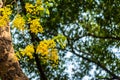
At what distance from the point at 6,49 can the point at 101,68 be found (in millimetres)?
10574

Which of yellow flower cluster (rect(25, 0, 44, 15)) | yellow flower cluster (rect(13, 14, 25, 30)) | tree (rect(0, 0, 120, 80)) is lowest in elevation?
yellow flower cluster (rect(13, 14, 25, 30))

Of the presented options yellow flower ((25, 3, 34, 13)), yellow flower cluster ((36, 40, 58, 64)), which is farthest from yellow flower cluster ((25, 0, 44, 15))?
yellow flower cluster ((36, 40, 58, 64))

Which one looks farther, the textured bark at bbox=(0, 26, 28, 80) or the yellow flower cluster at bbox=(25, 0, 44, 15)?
the textured bark at bbox=(0, 26, 28, 80)

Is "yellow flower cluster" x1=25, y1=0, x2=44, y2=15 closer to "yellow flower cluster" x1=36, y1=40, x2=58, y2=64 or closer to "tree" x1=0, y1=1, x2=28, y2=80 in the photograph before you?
"yellow flower cluster" x1=36, y1=40, x2=58, y2=64

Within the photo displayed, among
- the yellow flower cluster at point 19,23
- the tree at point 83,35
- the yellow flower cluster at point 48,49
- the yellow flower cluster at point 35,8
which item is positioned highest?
the tree at point 83,35

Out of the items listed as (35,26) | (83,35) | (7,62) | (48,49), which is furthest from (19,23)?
(83,35)

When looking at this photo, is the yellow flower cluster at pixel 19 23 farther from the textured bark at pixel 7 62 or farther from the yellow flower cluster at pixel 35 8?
the textured bark at pixel 7 62

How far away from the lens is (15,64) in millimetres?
5164

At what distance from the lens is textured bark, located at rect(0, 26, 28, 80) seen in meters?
5.05

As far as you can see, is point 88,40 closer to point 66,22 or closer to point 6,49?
point 66,22

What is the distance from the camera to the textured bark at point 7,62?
5.05 m

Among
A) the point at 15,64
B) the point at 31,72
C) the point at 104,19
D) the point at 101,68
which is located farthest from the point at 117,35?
the point at 15,64

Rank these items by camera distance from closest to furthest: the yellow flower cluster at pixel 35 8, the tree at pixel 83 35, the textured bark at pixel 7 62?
the yellow flower cluster at pixel 35 8
the textured bark at pixel 7 62
the tree at pixel 83 35

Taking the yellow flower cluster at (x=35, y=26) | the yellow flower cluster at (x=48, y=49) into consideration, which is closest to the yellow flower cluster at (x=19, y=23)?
the yellow flower cluster at (x=35, y=26)
